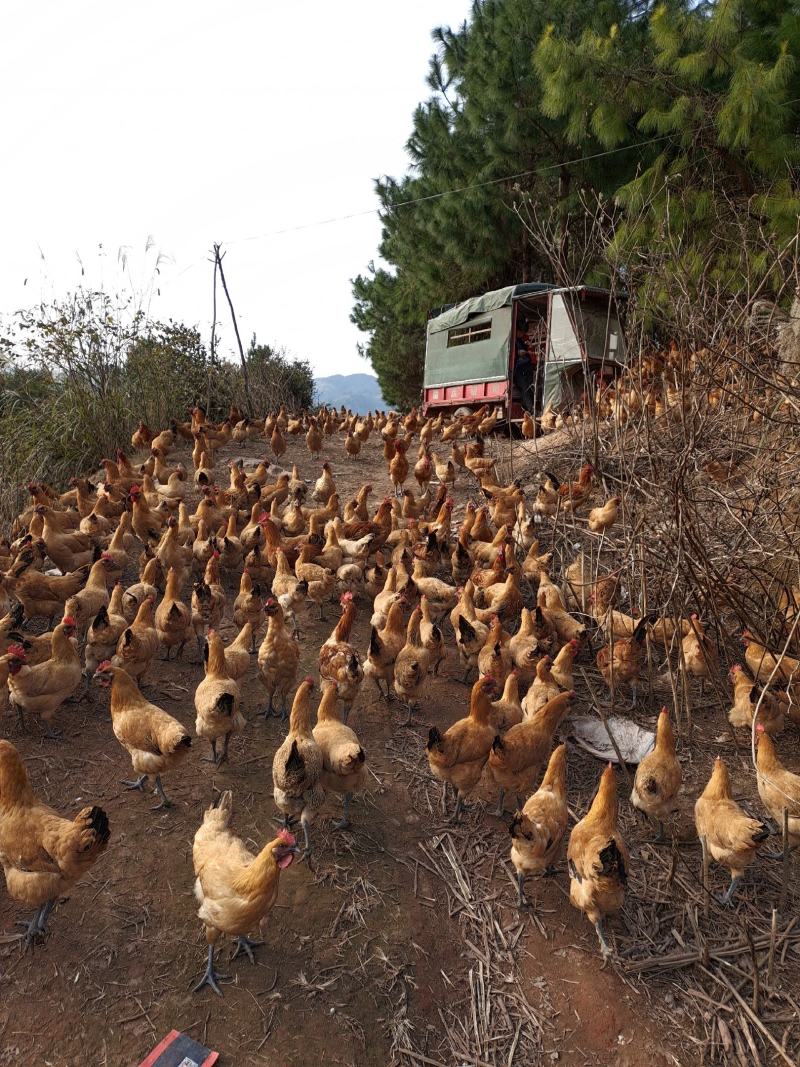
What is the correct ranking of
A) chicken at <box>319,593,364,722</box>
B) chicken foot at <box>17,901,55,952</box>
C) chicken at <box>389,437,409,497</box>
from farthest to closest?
chicken at <box>389,437,409,497</box>
chicken at <box>319,593,364,722</box>
chicken foot at <box>17,901,55,952</box>

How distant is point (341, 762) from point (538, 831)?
1.29 metres

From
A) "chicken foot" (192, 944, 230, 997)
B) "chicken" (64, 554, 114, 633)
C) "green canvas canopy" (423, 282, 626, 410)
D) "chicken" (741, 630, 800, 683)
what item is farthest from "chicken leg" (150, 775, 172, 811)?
"green canvas canopy" (423, 282, 626, 410)

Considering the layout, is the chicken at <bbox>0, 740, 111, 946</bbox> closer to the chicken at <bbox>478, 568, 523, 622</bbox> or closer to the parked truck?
the chicken at <bbox>478, 568, 523, 622</bbox>

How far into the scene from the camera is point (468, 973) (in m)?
3.37

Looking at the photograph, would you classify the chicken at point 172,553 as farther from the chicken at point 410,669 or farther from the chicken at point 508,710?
the chicken at point 508,710

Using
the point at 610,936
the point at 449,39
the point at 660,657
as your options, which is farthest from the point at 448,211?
the point at 610,936

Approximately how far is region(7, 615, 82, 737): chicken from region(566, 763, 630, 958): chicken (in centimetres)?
387

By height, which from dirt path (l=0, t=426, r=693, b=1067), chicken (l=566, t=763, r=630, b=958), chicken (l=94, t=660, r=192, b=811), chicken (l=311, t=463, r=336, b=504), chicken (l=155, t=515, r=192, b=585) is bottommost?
dirt path (l=0, t=426, r=693, b=1067)

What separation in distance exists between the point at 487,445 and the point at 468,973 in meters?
10.6

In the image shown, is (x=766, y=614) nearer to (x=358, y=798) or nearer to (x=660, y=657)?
(x=660, y=657)

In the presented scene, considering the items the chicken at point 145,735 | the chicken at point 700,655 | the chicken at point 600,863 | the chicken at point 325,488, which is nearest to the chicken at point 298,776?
the chicken at point 145,735

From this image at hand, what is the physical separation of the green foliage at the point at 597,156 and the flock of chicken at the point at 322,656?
3161mm

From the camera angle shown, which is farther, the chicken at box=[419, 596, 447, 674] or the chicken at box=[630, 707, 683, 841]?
the chicken at box=[419, 596, 447, 674]

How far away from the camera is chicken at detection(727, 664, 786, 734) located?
4645 mm
